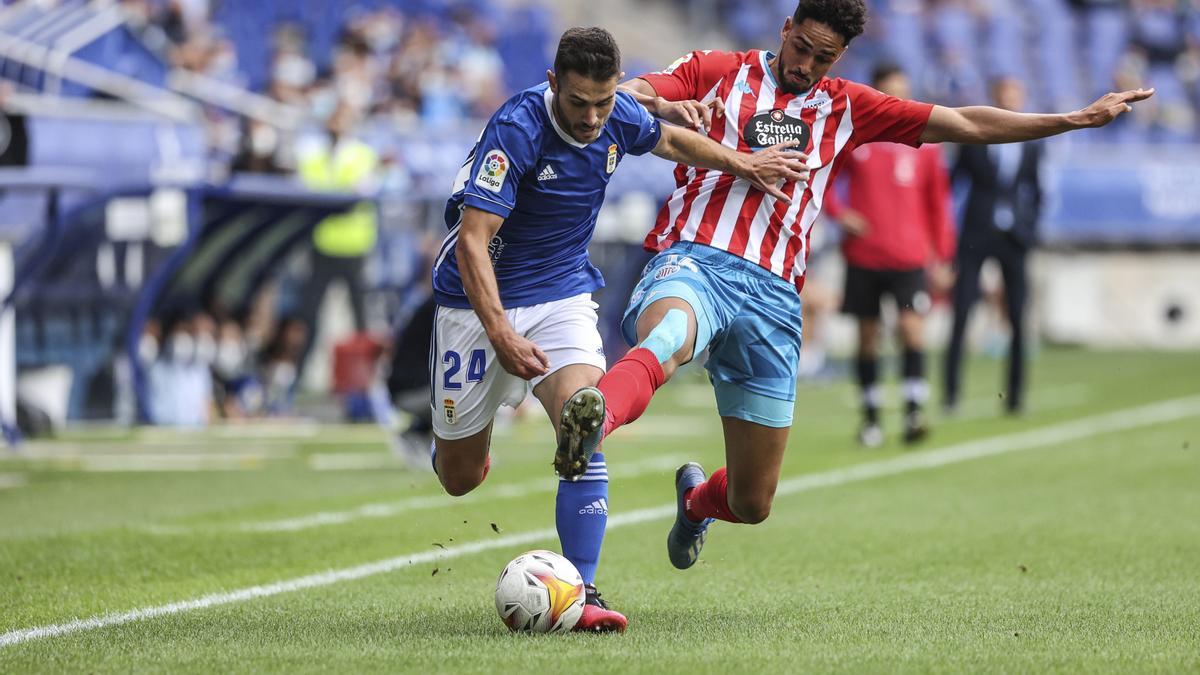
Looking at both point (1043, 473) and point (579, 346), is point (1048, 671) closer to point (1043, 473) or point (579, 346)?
point (579, 346)

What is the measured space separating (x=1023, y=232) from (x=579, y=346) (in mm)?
9259

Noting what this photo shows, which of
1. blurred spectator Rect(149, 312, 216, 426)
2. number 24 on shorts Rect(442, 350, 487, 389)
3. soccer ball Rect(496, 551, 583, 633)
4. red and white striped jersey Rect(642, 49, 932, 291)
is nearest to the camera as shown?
soccer ball Rect(496, 551, 583, 633)

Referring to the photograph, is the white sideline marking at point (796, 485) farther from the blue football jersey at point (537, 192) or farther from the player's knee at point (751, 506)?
the player's knee at point (751, 506)

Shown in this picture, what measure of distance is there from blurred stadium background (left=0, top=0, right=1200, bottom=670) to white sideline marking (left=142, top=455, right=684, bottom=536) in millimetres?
87

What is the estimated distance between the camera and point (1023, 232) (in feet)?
46.6

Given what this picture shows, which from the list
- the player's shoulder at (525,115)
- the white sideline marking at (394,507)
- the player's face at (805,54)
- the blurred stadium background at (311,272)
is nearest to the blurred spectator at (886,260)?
the blurred stadium background at (311,272)

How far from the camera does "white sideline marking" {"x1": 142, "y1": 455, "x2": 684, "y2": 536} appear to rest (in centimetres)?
830

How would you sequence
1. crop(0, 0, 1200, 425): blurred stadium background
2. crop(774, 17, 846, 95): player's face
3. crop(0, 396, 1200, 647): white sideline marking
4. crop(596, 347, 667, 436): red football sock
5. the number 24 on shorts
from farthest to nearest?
crop(0, 0, 1200, 425): blurred stadium background < crop(774, 17, 846, 95): player's face < the number 24 on shorts < crop(0, 396, 1200, 647): white sideline marking < crop(596, 347, 667, 436): red football sock

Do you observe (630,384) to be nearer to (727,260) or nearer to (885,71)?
(727,260)

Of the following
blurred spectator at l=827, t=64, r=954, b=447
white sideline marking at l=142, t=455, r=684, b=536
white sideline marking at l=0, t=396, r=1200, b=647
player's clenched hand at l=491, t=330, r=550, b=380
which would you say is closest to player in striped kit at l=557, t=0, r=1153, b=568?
player's clenched hand at l=491, t=330, r=550, b=380

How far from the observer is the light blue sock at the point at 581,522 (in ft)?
18.0

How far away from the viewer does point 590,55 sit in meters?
5.14

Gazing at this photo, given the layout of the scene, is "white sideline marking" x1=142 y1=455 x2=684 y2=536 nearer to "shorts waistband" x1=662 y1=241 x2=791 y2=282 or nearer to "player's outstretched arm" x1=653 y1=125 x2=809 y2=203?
"shorts waistband" x1=662 y1=241 x2=791 y2=282

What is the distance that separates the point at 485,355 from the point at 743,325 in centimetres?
87
